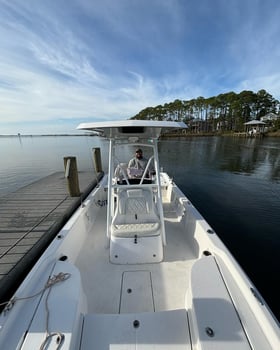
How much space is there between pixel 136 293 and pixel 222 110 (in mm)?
45936

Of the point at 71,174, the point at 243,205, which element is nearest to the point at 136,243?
the point at 71,174

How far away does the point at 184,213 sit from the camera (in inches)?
122

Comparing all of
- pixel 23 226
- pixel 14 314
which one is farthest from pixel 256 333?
pixel 23 226

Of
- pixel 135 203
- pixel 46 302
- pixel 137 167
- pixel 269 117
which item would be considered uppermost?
pixel 269 117

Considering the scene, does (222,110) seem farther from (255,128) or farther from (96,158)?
(96,158)

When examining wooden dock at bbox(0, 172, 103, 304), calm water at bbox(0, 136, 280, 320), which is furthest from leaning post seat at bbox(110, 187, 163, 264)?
calm water at bbox(0, 136, 280, 320)

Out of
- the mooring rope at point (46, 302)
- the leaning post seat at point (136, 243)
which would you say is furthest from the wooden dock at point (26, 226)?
the leaning post seat at point (136, 243)

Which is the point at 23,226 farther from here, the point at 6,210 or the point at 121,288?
the point at 121,288

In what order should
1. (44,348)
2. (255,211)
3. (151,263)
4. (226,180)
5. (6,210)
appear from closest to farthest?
(44,348), (151,263), (6,210), (255,211), (226,180)

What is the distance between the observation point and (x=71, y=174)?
14.5 ft

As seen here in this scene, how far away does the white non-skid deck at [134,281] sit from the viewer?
5.63 ft

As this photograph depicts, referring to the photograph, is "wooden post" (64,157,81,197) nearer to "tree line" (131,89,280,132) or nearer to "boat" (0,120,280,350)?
"boat" (0,120,280,350)

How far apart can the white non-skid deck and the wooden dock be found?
2.65 feet

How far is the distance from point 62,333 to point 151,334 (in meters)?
0.60
